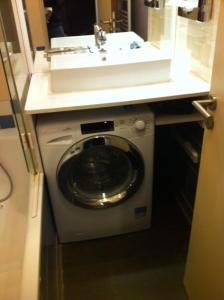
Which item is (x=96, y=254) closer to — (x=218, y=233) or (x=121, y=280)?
(x=121, y=280)

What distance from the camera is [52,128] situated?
1.43 metres

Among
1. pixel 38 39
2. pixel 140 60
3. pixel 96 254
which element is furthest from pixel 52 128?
pixel 96 254

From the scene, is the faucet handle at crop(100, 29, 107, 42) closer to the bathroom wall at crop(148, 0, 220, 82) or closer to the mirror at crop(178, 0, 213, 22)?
the bathroom wall at crop(148, 0, 220, 82)

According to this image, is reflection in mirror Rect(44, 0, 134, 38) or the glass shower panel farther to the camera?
reflection in mirror Rect(44, 0, 134, 38)

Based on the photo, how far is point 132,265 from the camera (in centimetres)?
170

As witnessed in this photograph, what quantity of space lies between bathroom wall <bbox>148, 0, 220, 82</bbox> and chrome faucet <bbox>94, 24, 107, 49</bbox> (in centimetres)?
39

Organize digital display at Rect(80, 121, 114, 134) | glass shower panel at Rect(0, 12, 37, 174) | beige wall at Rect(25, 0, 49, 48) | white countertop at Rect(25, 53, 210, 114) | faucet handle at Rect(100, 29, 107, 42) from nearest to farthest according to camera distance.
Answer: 1. glass shower panel at Rect(0, 12, 37, 174)
2. white countertop at Rect(25, 53, 210, 114)
3. digital display at Rect(80, 121, 114, 134)
4. beige wall at Rect(25, 0, 49, 48)
5. faucet handle at Rect(100, 29, 107, 42)

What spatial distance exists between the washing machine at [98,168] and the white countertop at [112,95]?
11cm

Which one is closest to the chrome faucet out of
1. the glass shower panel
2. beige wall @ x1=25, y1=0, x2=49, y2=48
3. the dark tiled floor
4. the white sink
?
the white sink

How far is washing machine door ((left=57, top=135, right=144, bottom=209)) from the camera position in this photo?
4.92ft

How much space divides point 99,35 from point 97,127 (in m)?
0.66

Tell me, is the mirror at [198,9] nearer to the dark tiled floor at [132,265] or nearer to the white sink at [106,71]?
the white sink at [106,71]

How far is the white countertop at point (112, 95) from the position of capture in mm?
1349

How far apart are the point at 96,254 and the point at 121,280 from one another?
0.24m
